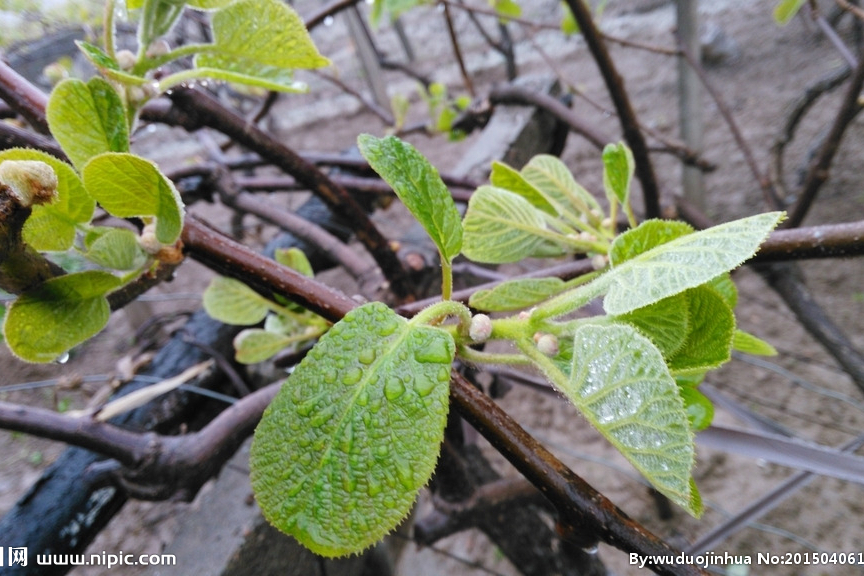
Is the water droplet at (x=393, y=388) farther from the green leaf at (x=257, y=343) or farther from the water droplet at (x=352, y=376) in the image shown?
the green leaf at (x=257, y=343)

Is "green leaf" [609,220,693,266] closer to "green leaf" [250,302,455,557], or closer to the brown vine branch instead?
"green leaf" [250,302,455,557]

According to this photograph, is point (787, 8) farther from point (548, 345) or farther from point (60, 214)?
point (60, 214)

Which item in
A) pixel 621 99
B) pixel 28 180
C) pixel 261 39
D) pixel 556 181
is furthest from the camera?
pixel 621 99

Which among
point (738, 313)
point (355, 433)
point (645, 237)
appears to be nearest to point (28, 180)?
point (355, 433)

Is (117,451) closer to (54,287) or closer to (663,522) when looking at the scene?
(54,287)

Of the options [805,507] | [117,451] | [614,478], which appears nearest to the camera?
[117,451]

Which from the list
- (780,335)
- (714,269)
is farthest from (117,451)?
(780,335)

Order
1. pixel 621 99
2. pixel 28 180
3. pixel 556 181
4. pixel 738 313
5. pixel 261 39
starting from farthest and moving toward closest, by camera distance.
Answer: pixel 738 313
pixel 621 99
pixel 556 181
pixel 261 39
pixel 28 180

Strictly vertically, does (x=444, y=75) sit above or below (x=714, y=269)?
below
